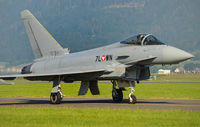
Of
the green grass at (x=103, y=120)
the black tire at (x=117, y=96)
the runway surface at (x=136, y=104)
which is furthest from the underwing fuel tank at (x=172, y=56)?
the green grass at (x=103, y=120)

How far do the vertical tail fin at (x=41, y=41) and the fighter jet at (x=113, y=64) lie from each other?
13.1 inches

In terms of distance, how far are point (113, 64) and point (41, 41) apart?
22.3 ft

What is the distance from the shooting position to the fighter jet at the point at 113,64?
18500 millimetres

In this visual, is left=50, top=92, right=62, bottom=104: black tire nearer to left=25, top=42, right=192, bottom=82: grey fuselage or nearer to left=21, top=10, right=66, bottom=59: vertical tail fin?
left=25, top=42, right=192, bottom=82: grey fuselage

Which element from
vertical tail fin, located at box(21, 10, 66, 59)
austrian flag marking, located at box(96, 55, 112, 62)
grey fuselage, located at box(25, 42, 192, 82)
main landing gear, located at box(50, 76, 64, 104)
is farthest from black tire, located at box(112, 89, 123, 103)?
vertical tail fin, located at box(21, 10, 66, 59)

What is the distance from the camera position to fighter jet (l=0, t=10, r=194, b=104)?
18.5 m

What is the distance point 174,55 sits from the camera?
1783cm

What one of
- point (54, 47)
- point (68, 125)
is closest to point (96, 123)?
point (68, 125)

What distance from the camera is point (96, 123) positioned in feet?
37.1

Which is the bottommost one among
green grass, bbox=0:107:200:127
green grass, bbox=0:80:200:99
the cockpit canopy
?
green grass, bbox=0:107:200:127

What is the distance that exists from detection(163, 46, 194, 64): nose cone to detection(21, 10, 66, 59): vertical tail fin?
8215 mm

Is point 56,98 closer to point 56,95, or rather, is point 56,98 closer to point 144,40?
point 56,95

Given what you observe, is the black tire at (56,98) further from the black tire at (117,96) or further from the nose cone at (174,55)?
the nose cone at (174,55)

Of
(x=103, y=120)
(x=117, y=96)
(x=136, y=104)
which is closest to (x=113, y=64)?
(x=117, y=96)
